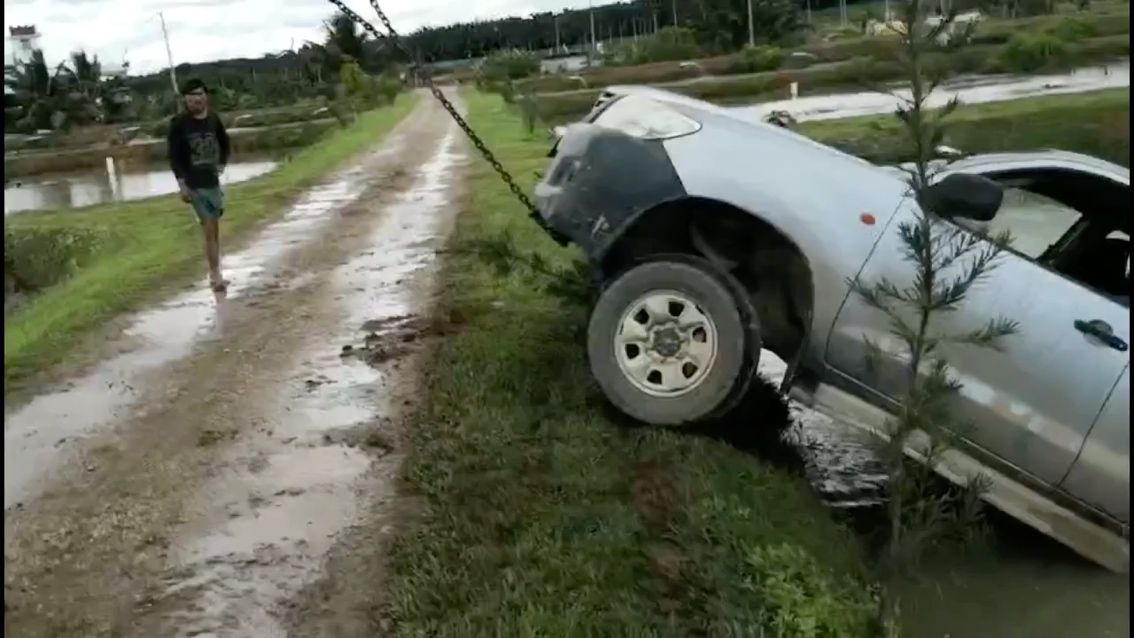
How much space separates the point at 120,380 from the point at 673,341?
12.7ft

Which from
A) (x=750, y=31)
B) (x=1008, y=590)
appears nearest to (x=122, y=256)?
(x=1008, y=590)

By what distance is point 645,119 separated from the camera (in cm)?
564

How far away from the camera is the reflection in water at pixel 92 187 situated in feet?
104

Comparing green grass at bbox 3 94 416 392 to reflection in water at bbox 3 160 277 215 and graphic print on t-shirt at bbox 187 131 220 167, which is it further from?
reflection in water at bbox 3 160 277 215

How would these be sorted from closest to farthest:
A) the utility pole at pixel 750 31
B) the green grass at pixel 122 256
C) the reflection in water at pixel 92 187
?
the green grass at pixel 122 256 < the reflection in water at pixel 92 187 < the utility pole at pixel 750 31

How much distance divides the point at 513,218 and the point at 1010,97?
22436mm

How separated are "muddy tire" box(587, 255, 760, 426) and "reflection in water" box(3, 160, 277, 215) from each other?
81.3 feet

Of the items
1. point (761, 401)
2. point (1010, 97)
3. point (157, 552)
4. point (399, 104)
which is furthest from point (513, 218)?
point (399, 104)

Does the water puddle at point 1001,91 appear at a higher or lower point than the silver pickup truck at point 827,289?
lower

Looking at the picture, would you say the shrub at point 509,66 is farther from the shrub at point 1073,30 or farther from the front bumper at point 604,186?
the front bumper at point 604,186

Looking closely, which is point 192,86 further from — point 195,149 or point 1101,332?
point 1101,332

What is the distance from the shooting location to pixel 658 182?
5.40 m

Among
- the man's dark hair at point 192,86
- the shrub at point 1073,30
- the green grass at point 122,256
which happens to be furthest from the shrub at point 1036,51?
the man's dark hair at point 192,86

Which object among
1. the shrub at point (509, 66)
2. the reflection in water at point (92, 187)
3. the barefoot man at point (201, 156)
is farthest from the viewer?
the shrub at point (509, 66)
